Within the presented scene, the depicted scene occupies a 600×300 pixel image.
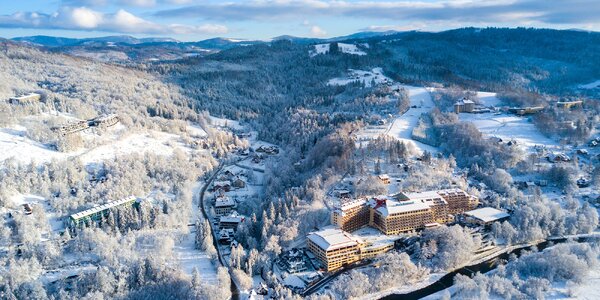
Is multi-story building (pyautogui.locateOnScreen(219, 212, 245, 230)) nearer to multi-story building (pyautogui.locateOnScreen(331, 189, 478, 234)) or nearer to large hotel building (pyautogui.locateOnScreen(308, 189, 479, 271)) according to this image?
large hotel building (pyautogui.locateOnScreen(308, 189, 479, 271))

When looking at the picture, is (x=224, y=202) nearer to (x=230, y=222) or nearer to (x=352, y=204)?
(x=230, y=222)

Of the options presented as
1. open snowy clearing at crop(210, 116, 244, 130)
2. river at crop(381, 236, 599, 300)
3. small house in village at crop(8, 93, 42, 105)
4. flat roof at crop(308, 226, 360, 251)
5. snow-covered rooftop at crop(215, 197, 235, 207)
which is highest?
small house in village at crop(8, 93, 42, 105)

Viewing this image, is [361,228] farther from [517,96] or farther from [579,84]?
[579,84]

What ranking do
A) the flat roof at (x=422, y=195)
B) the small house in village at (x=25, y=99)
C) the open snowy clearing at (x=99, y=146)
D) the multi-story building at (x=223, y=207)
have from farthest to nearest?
the small house in village at (x=25, y=99) < the open snowy clearing at (x=99, y=146) < the multi-story building at (x=223, y=207) < the flat roof at (x=422, y=195)

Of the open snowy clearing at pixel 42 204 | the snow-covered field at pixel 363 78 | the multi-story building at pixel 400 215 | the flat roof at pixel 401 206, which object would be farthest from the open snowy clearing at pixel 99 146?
the snow-covered field at pixel 363 78

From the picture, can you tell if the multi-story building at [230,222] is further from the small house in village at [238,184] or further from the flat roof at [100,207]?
the small house in village at [238,184]

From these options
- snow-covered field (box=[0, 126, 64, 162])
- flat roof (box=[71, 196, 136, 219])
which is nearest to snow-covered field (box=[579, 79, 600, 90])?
flat roof (box=[71, 196, 136, 219])
